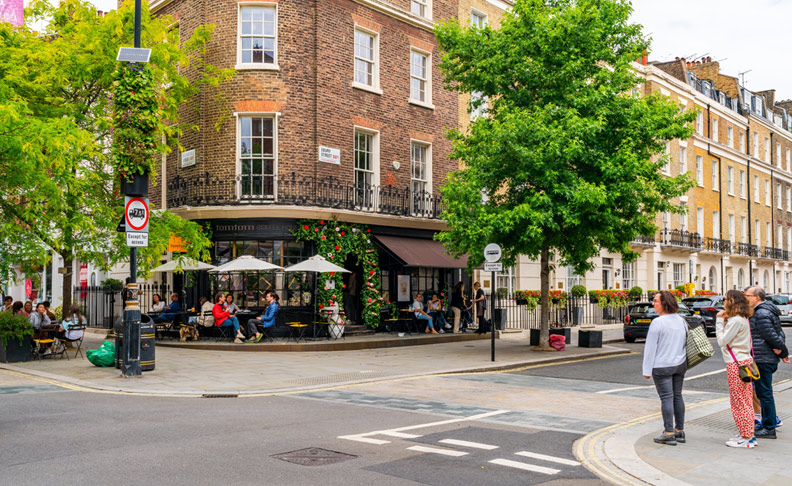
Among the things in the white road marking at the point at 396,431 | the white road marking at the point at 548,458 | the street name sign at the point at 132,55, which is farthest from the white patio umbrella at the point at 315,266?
the white road marking at the point at 548,458

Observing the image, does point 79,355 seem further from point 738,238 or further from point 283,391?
point 738,238

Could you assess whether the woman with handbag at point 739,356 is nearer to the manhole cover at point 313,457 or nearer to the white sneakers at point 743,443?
the white sneakers at point 743,443

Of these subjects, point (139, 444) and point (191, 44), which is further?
point (191, 44)

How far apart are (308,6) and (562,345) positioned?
12.5 m

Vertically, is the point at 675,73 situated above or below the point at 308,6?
above

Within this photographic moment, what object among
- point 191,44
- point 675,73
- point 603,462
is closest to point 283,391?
point 603,462

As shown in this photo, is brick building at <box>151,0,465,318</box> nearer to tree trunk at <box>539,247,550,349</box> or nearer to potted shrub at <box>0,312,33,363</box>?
tree trunk at <box>539,247,550,349</box>

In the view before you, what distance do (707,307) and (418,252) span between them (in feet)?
38.4

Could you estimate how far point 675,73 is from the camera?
142 feet

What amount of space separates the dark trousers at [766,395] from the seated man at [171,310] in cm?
1642

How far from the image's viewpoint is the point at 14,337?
15398 millimetres

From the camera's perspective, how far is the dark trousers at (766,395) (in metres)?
7.93

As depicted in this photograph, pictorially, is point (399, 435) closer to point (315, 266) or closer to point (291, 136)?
point (315, 266)

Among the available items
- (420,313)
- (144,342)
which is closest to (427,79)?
(420,313)
